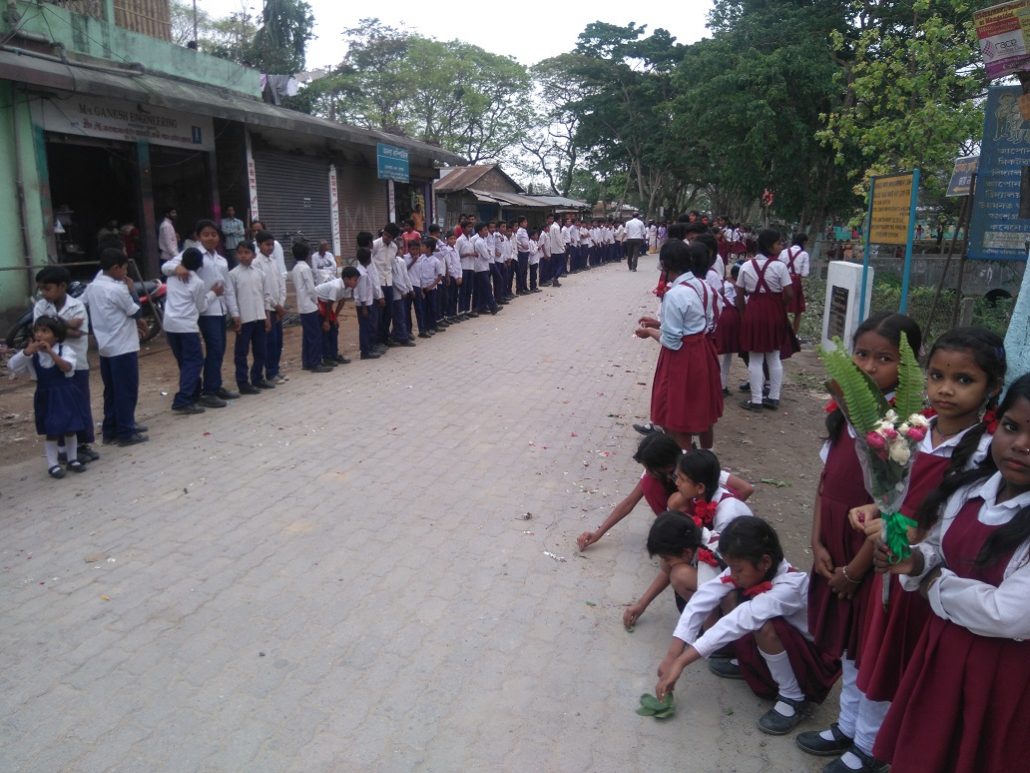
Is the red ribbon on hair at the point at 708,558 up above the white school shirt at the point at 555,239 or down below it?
below

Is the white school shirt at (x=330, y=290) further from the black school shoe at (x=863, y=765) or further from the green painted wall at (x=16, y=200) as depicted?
the black school shoe at (x=863, y=765)

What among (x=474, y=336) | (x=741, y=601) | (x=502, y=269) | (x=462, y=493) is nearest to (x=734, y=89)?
(x=502, y=269)

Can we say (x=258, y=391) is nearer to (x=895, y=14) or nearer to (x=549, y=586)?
(x=549, y=586)

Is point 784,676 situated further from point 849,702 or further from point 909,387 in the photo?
point 909,387

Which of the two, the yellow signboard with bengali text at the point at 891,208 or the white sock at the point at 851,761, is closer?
the white sock at the point at 851,761

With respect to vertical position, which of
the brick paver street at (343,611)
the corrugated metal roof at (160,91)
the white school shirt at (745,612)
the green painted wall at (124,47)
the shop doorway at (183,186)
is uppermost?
Answer: the green painted wall at (124,47)

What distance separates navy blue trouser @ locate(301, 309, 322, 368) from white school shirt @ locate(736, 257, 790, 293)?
15.9ft

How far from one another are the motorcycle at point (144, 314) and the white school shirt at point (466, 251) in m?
4.73

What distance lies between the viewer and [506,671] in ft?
10.1

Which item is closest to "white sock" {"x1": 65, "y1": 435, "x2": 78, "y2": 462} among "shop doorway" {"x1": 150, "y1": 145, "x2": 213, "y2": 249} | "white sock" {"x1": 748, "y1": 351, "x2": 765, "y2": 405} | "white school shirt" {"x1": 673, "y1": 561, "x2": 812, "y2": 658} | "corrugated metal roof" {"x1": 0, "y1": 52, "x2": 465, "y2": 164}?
"white school shirt" {"x1": 673, "y1": 561, "x2": 812, "y2": 658}

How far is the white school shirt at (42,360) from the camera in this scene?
17.0 feet

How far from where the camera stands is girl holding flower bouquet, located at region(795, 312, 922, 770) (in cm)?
255

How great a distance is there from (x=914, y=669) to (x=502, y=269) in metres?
13.1

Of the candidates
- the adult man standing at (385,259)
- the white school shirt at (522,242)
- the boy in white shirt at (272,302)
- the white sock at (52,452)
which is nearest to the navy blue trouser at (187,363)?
the boy in white shirt at (272,302)
